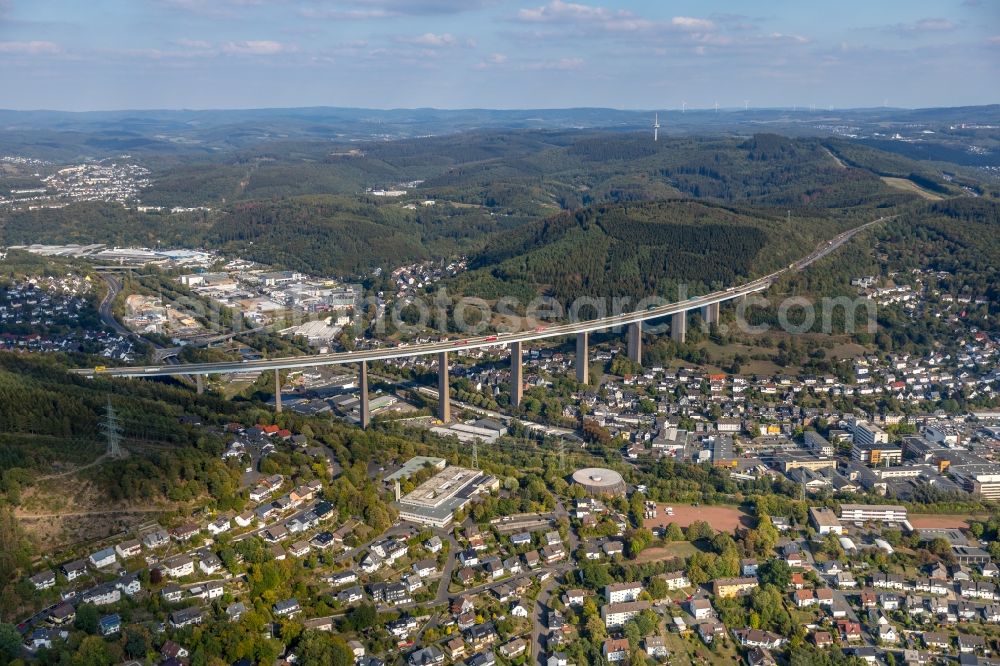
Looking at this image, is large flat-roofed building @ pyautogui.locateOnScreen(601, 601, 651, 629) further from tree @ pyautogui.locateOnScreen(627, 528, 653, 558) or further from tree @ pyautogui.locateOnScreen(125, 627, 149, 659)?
tree @ pyautogui.locateOnScreen(125, 627, 149, 659)

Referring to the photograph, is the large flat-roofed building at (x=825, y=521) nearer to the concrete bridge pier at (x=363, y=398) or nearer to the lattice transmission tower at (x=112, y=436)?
the concrete bridge pier at (x=363, y=398)

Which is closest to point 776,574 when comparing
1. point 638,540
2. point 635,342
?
point 638,540

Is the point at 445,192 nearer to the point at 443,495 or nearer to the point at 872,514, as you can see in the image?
the point at 443,495

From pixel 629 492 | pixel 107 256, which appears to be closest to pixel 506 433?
pixel 629 492

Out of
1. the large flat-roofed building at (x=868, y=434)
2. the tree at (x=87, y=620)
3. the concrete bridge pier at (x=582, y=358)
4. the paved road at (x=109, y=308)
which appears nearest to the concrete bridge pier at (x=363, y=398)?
the concrete bridge pier at (x=582, y=358)

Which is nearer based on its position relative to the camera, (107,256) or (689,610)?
(689,610)

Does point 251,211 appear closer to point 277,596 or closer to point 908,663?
point 277,596
